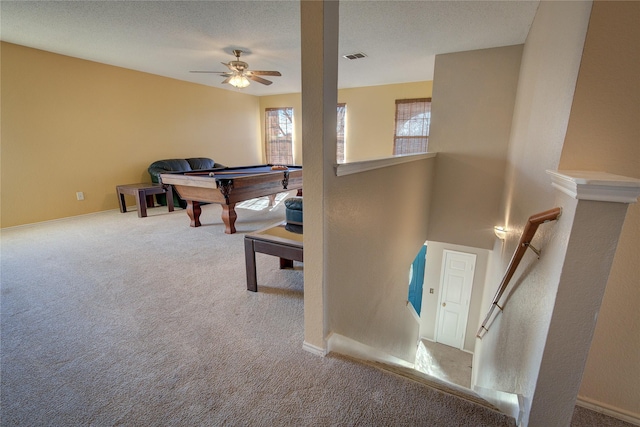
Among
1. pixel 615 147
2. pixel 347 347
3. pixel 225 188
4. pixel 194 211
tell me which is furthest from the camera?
pixel 194 211

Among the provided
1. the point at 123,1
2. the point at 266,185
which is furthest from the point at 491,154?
the point at 123,1

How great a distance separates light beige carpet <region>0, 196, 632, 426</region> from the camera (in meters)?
1.23

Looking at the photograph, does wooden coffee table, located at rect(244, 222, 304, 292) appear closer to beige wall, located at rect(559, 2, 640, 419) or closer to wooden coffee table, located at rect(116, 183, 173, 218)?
beige wall, located at rect(559, 2, 640, 419)

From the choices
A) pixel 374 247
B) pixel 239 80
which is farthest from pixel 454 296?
pixel 239 80

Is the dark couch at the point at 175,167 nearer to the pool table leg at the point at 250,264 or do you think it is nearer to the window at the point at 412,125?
the pool table leg at the point at 250,264

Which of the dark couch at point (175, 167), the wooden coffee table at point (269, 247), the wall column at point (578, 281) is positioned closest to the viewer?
the wall column at point (578, 281)

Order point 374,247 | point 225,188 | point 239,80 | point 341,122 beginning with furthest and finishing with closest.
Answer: point 341,122 < point 239,80 < point 225,188 < point 374,247

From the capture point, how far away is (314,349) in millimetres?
1614

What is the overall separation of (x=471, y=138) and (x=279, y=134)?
4.99 m

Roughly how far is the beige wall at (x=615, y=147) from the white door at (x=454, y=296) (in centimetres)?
351

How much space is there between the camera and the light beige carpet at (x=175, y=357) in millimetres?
1231

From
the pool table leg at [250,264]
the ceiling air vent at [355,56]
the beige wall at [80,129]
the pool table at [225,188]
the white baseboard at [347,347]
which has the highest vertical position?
the ceiling air vent at [355,56]

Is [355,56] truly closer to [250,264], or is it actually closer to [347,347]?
[250,264]

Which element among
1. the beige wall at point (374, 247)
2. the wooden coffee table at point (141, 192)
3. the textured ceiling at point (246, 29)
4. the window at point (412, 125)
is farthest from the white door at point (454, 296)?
the wooden coffee table at point (141, 192)
